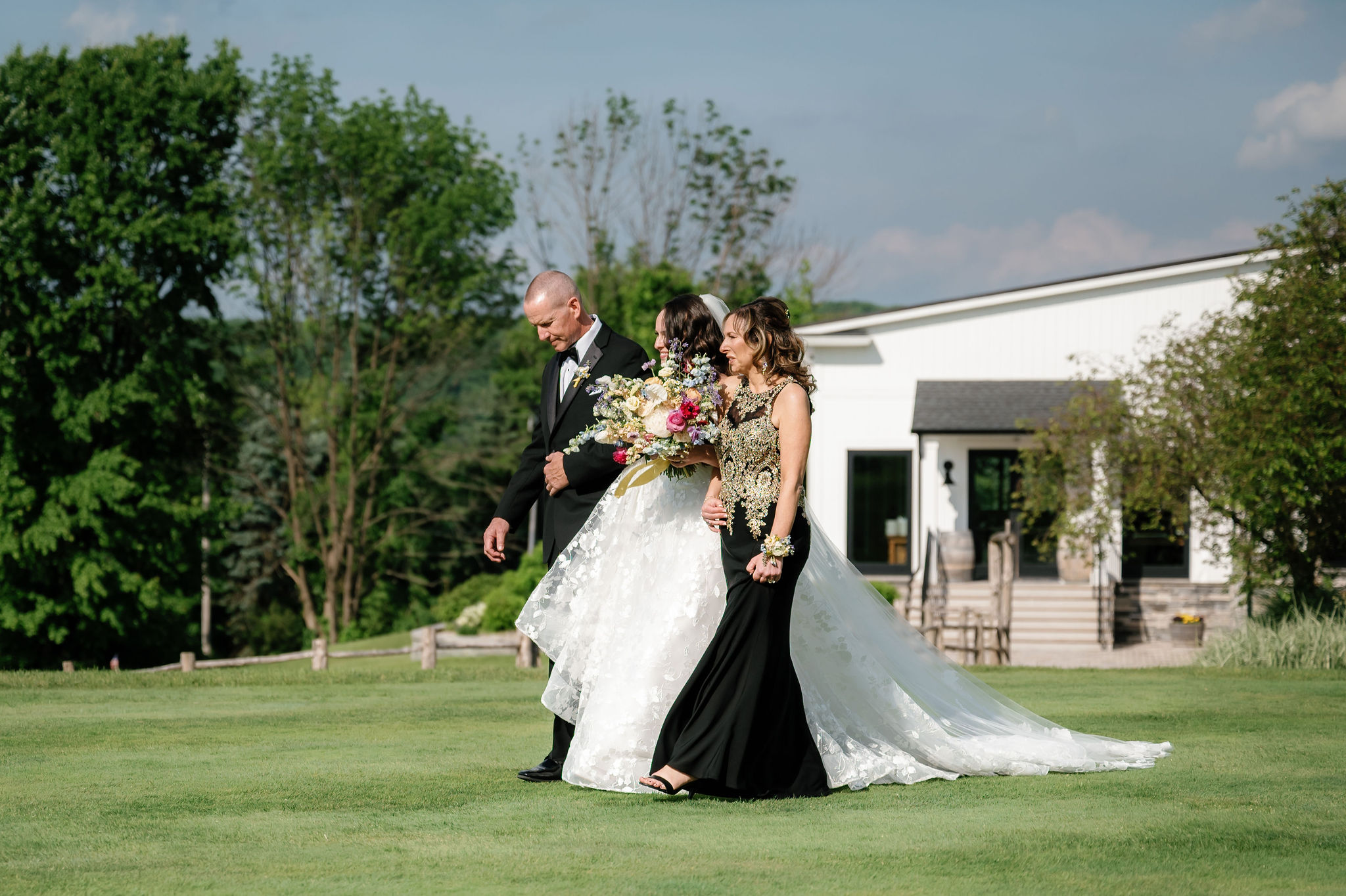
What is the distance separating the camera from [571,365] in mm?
6516

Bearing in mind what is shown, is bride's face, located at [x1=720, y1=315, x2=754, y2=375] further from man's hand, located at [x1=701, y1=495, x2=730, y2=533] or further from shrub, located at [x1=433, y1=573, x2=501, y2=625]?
shrub, located at [x1=433, y1=573, x2=501, y2=625]

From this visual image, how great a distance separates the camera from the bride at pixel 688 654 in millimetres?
5875

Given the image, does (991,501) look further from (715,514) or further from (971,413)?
(715,514)

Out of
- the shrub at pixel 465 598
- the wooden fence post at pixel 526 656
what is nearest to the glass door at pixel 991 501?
the shrub at pixel 465 598

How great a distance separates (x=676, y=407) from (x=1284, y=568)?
15168mm

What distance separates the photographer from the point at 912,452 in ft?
86.9

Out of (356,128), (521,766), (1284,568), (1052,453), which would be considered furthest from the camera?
(356,128)

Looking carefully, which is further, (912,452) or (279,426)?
(279,426)

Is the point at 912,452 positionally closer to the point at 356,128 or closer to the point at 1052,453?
the point at 1052,453

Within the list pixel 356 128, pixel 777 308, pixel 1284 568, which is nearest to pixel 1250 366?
pixel 1284 568

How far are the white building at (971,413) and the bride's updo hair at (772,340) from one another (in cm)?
1930

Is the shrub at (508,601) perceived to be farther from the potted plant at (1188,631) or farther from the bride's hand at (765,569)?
the bride's hand at (765,569)

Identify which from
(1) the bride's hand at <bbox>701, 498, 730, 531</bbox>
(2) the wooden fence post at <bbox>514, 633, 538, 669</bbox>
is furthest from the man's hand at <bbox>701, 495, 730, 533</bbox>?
(2) the wooden fence post at <bbox>514, 633, 538, 669</bbox>

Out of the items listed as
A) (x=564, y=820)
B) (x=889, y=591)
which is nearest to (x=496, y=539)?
(x=564, y=820)
